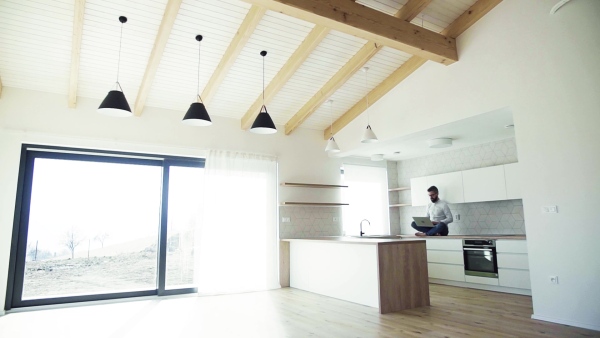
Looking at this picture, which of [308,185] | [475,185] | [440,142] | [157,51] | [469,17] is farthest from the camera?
[308,185]

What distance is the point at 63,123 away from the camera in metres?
5.13

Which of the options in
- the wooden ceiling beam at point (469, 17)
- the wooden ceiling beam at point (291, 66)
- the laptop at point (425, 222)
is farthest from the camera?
the laptop at point (425, 222)

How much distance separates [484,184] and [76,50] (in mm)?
6136

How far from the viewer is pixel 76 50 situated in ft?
14.3

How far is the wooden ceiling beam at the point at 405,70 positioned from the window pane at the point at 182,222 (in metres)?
2.74

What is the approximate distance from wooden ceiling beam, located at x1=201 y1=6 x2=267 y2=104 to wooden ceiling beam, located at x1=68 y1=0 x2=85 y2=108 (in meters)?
1.63

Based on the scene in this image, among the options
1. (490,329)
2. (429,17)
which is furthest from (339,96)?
(490,329)

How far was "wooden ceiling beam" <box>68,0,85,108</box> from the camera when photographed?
12.7ft

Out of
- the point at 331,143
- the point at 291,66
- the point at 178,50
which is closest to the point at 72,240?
the point at 178,50

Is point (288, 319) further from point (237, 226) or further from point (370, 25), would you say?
point (370, 25)

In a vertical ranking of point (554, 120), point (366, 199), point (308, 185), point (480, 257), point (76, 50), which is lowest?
point (480, 257)

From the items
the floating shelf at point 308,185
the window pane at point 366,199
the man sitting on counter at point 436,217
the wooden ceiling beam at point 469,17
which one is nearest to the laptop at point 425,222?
the man sitting on counter at point 436,217

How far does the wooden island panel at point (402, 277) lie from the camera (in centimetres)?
444

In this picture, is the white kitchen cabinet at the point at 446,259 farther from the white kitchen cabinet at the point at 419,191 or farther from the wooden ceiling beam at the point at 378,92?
the wooden ceiling beam at the point at 378,92
